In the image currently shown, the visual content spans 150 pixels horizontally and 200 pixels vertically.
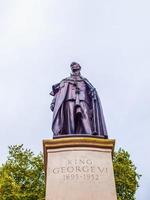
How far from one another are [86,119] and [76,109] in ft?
1.08

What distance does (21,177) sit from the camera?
22.7 m

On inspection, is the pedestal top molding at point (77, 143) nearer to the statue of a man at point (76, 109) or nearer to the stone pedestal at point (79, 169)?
the stone pedestal at point (79, 169)

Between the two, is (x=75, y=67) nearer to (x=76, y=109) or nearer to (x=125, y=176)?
(x=76, y=109)

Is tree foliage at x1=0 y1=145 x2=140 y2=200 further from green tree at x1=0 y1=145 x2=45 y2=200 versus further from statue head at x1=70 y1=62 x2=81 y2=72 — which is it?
statue head at x1=70 y1=62 x2=81 y2=72

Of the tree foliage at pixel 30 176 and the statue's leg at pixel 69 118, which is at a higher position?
the tree foliage at pixel 30 176

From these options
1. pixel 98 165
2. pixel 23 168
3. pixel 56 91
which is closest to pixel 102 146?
pixel 98 165

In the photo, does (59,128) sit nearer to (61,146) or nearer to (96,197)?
(61,146)

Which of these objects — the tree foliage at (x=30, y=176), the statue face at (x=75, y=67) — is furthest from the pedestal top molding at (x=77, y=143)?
the tree foliage at (x=30, y=176)

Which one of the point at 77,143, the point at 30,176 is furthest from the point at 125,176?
the point at 77,143

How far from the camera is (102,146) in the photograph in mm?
9516

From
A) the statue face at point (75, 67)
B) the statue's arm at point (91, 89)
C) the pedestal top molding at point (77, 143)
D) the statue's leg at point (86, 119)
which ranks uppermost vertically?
the statue face at point (75, 67)

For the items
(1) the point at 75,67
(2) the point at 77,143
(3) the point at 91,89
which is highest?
(1) the point at 75,67

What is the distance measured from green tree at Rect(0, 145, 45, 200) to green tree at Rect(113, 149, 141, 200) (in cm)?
347

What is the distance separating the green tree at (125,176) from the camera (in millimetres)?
21484
